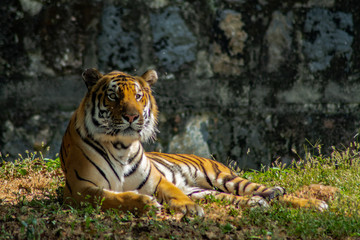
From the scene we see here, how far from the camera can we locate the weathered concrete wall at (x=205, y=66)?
558 centimetres

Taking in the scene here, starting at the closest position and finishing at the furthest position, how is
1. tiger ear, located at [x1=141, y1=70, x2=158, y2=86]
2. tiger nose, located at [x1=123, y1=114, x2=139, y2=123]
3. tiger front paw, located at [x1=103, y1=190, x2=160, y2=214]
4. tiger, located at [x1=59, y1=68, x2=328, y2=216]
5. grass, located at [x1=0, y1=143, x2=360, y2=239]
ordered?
grass, located at [x1=0, y1=143, x2=360, y2=239]
tiger front paw, located at [x1=103, y1=190, x2=160, y2=214]
tiger, located at [x1=59, y1=68, x2=328, y2=216]
tiger nose, located at [x1=123, y1=114, x2=139, y2=123]
tiger ear, located at [x1=141, y1=70, x2=158, y2=86]

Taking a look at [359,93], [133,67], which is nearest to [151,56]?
[133,67]

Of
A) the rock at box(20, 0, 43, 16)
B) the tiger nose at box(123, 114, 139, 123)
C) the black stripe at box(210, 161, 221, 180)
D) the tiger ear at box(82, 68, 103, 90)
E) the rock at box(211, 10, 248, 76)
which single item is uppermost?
the rock at box(20, 0, 43, 16)

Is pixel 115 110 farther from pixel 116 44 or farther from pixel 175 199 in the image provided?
pixel 116 44

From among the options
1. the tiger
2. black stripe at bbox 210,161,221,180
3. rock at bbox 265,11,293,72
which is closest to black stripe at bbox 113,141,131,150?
the tiger

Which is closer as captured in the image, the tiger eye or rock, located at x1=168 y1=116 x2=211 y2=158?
the tiger eye

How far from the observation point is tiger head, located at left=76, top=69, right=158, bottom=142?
4.05 metres

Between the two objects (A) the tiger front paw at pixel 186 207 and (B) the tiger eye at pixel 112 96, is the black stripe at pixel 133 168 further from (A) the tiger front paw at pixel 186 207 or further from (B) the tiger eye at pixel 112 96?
(B) the tiger eye at pixel 112 96

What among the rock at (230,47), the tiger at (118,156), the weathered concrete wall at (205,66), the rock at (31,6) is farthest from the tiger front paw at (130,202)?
the rock at (31,6)

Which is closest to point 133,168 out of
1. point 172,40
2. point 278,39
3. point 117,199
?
point 117,199

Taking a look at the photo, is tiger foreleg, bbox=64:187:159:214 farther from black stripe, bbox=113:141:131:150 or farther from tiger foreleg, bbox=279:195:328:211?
tiger foreleg, bbox=279:195:328:211

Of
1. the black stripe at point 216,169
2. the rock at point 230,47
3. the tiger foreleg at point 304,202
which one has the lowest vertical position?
the tiger foreleg at point 304,202

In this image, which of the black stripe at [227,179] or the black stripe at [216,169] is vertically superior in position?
the black stripe at [216,169]

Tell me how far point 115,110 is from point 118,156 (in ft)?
1.48
